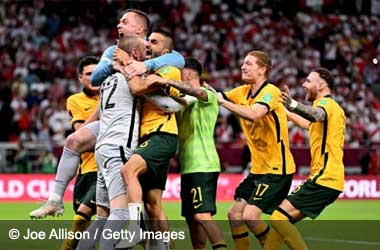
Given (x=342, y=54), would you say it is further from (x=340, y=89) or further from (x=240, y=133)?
(x=240, y=133)

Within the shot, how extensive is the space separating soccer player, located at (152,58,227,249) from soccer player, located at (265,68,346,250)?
2.38 feet

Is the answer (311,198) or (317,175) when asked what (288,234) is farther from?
(317,175)

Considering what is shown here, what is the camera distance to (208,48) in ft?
105

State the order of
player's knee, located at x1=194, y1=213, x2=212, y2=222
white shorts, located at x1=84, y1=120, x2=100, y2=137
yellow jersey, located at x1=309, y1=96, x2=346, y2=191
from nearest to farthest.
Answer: player's knee, located at x1=194, y1=213, x2=212, y2=222 < white shorts, located at x1=84, y1=120, x2=100, y2=137 < yellow jersey, located at x1=309, y1=96, x2=346, y2=191

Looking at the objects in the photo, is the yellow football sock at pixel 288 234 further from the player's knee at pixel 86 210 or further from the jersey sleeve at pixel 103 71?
the jersey sleeve at pixel 103 71

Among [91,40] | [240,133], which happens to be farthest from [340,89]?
[91,40]

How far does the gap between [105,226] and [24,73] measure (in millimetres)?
20056

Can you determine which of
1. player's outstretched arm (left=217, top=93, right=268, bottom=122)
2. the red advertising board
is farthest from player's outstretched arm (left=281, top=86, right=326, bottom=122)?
the red advertising board

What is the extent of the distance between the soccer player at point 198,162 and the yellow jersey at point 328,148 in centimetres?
112

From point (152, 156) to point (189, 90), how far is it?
0.78 metres

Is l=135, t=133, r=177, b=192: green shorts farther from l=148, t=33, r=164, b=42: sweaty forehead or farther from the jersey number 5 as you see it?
l=148, t=33, r=164, b=42: sweaty forehead

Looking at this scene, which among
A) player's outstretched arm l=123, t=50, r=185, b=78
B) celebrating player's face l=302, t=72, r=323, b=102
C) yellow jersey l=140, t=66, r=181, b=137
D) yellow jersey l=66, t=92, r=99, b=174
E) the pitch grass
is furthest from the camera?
the pitch grass

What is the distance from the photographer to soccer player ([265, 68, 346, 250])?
34.8 ft

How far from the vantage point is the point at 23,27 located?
3120cm
